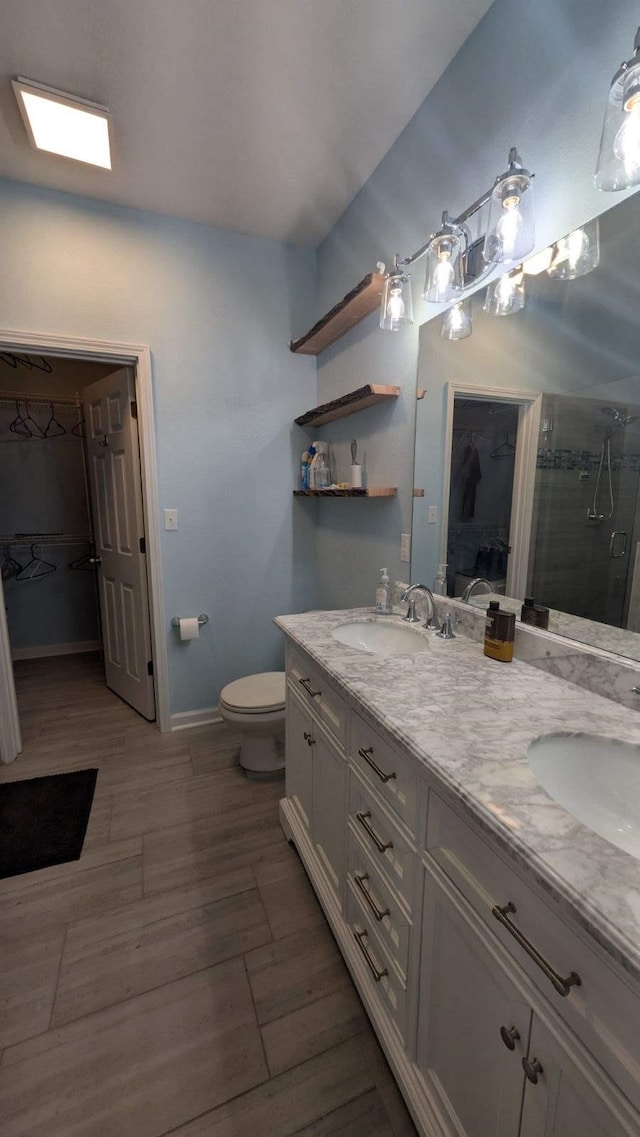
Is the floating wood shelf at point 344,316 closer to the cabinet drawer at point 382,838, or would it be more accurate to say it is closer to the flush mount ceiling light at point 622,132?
the flush mount ceiling light at point 622,132

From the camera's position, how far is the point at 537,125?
118cm

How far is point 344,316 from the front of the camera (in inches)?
82.0

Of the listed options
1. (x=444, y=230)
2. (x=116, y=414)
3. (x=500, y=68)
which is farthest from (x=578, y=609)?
(x=116, y=414)

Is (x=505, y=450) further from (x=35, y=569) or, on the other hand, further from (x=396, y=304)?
(x=35, y=569)

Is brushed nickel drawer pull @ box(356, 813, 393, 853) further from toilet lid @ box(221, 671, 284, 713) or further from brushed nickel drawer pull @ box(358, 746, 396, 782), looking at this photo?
toilet lid @ box(221, 671, 284, 713)

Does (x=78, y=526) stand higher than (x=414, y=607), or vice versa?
(x=78, y=526)

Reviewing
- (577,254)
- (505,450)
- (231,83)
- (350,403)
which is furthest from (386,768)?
(231,83)

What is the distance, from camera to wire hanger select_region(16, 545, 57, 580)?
370cm

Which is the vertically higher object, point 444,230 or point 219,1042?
point 444,230

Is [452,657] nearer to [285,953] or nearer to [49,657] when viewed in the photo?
[285,953]

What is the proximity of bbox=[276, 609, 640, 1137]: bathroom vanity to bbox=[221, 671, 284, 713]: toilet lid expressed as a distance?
2.10 feet

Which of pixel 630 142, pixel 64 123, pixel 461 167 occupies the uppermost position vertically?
pixel 64 123

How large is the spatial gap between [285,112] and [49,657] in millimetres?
3888

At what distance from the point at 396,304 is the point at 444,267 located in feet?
0.78
